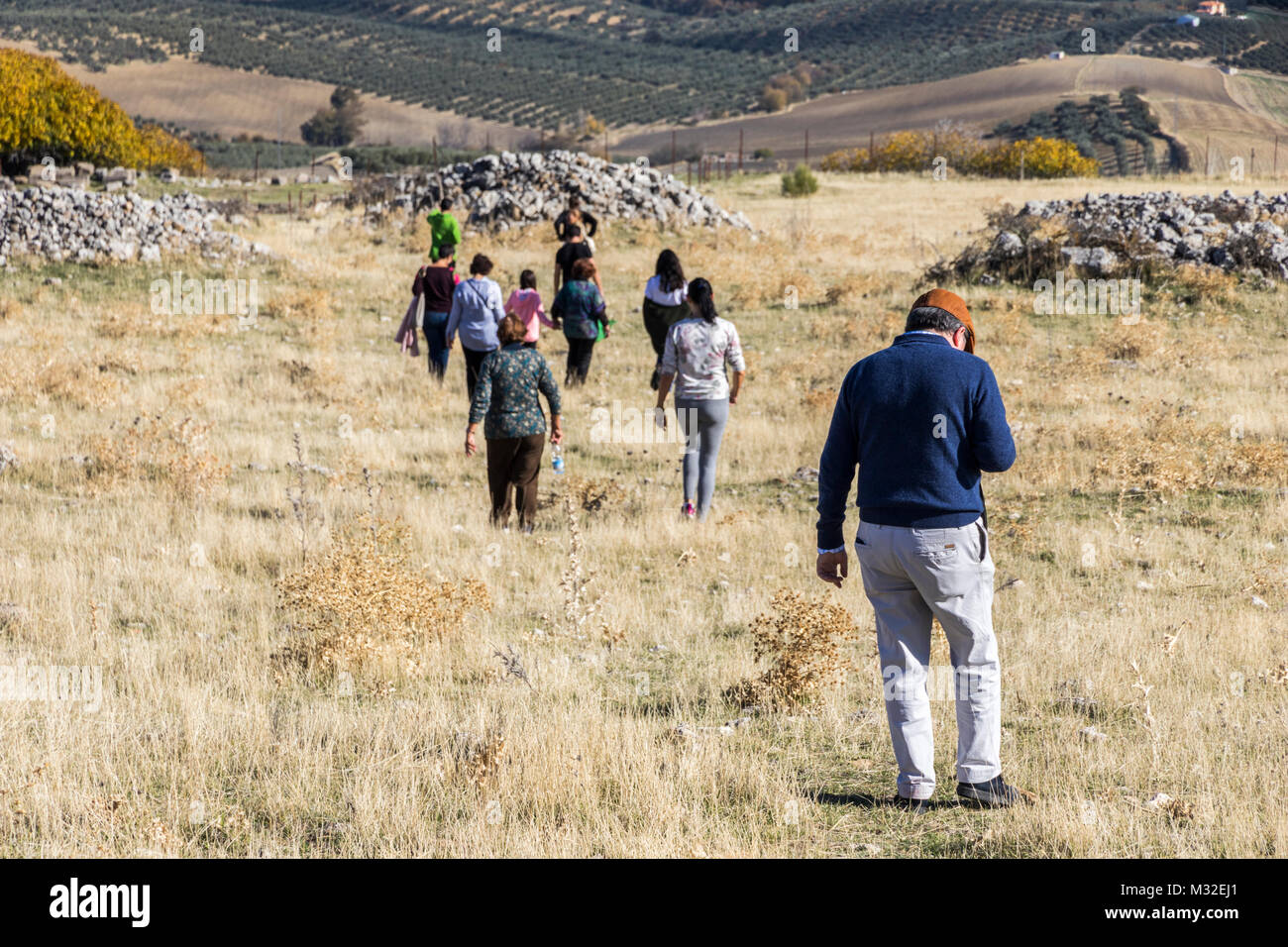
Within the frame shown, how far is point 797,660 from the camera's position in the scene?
234 inches

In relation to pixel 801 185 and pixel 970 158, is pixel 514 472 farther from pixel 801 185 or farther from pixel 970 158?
pixel 970 158

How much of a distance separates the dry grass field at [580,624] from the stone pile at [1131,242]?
498 cm

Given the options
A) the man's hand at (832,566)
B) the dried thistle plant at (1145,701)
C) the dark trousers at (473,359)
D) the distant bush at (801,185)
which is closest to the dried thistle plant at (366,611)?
the man's hand at (832,566)

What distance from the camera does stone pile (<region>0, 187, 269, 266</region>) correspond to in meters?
21.8

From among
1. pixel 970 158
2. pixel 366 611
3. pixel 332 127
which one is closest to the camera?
pixel 366 611

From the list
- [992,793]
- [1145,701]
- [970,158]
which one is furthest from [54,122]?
[992,793]

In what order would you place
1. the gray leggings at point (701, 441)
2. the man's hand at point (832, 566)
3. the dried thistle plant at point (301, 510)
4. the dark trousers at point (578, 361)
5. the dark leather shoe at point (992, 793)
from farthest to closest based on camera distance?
1. the dark trousers at point (578, 361)
2. the gray leggings at point (701, 441)
3. the dried thistle plant at point (301, 510)
4. the man's hand at point (832, 566)
5. the dark leather shoe at point (992, 793)

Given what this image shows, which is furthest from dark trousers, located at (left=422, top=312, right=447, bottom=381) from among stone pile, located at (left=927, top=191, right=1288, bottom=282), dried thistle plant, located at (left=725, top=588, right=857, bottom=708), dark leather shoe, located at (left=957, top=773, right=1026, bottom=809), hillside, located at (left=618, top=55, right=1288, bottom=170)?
hillside, located at (left=618, top=55, right=1288, bottom=170)

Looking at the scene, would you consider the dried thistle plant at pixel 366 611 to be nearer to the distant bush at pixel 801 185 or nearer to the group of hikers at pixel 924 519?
the group of hikers at pixel 924 519

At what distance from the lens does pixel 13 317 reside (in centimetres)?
1775

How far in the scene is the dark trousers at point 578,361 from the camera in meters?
14.2

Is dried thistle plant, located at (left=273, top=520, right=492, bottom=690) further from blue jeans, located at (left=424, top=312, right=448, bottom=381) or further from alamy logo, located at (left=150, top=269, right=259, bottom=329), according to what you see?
alamy logo, located at (left=150, top=269, right=259, bottom=329)

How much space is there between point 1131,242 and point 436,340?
13570 mm

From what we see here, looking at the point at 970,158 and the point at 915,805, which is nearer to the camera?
the point at 915,805
